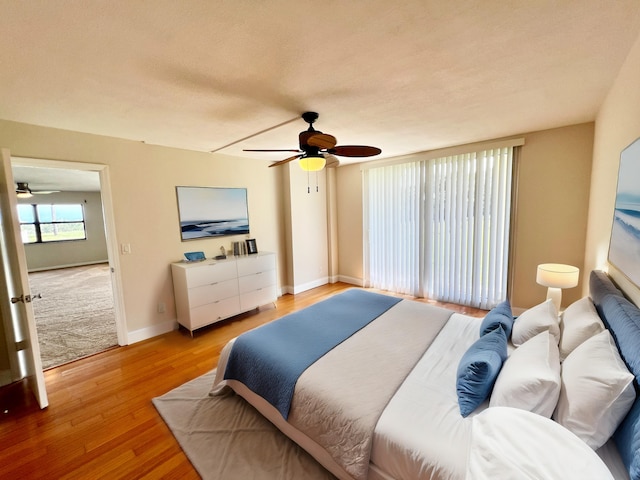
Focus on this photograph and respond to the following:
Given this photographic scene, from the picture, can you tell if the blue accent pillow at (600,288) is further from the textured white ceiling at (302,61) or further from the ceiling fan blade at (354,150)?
the ceiling fan blade at (354,150)

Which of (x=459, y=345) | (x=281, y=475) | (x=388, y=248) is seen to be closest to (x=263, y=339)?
(x=281, y=475)

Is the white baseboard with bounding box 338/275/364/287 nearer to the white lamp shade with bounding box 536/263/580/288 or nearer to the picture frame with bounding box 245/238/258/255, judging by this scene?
the picture frame with bounding box 245/238/258/255

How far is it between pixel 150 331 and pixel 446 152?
461 cm

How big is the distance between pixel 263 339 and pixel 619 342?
2030 mm

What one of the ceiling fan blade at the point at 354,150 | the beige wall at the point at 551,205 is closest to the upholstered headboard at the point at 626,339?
the beige wall at the point at 551,205

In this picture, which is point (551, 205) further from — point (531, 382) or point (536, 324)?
point (531, 382)

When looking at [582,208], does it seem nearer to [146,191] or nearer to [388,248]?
[388,248]

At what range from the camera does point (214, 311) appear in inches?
137

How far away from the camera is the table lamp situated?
2.45 meters

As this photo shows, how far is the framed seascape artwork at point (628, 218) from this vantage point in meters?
1.39

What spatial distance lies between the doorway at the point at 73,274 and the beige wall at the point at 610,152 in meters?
4.33

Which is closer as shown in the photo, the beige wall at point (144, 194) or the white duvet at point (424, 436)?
the white duvet at point (424, 436)

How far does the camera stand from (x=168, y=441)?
5.92 feet

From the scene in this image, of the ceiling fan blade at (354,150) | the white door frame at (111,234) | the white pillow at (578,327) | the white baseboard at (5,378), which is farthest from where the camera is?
the white door frame at (111,234)
